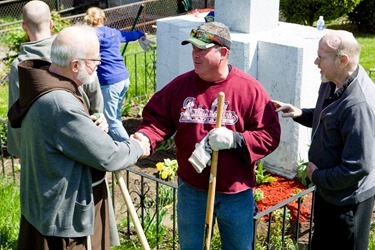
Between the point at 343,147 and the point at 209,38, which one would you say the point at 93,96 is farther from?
the point at 343,147

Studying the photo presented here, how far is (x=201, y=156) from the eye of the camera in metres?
3.81

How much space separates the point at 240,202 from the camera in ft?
13.2

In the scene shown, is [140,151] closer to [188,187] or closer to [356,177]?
[188,187]

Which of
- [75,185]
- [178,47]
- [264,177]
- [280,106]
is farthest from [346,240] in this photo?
[178,47]

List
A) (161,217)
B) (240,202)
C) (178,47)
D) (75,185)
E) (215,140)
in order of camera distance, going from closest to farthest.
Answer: (75,185), (215,140), (240,202), (161,217), (178,47)

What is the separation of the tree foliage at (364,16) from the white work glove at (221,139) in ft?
37.0

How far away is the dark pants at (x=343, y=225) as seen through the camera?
156 inches

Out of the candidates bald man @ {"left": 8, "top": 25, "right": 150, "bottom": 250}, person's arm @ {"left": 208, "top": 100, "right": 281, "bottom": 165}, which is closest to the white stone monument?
person's arm @ {"left": 208, "top": 100, "right": 281, "bottom": 165}

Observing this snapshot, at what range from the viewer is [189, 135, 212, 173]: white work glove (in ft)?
12.5

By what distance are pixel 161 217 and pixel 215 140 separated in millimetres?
1806

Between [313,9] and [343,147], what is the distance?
1055 centimetres

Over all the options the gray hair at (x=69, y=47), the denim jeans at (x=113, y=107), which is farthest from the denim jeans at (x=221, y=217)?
the denim jeans at (x=113, y=107)

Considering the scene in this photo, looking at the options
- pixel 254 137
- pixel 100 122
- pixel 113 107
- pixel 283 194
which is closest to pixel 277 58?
pixel 283 194

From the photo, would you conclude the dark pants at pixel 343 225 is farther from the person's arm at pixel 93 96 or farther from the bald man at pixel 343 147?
the person's arm at pixel 93 96
